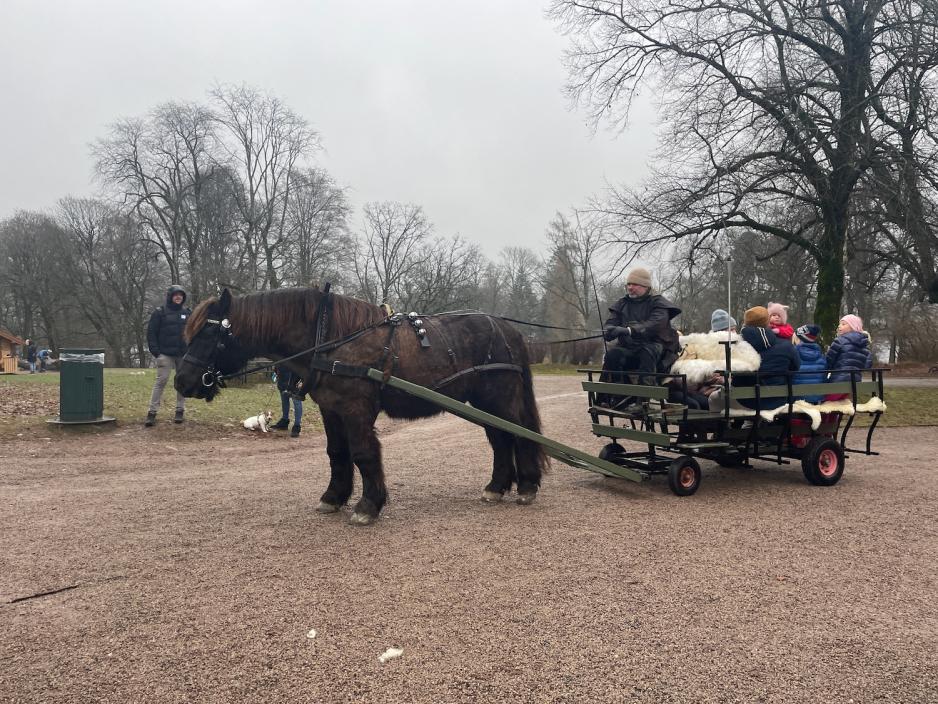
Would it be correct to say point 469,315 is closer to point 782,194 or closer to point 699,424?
point 699,424

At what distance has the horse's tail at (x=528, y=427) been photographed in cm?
552

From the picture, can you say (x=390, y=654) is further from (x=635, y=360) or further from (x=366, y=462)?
(x=635, y=360)

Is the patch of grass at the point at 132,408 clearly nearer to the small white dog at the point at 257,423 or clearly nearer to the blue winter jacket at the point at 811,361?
the small white dog at the point at 257,423

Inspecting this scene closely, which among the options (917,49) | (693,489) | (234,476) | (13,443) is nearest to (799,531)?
(693,489)

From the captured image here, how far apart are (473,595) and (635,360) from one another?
3482 millimetres

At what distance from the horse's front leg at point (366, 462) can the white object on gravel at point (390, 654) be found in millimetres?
1967

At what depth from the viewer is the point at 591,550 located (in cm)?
413

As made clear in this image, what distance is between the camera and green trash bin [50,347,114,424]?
904 cm

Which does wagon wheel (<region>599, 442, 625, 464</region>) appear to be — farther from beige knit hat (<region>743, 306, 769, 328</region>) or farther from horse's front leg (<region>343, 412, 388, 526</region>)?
horse's front leg (<region>343, 412, 388, 526</region>)

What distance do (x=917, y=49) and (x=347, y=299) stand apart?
1422cm

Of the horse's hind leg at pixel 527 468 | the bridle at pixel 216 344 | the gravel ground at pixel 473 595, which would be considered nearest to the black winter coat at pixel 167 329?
Result: the gravel ground at pixel 473 595

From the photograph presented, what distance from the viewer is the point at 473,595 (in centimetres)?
339

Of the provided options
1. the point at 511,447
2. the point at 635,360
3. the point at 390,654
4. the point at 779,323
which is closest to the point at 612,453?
the point at 635,360

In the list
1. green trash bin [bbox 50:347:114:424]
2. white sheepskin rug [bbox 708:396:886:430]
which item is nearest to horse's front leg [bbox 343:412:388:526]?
white sheepskin rug [bbox 708:396:886:430]
